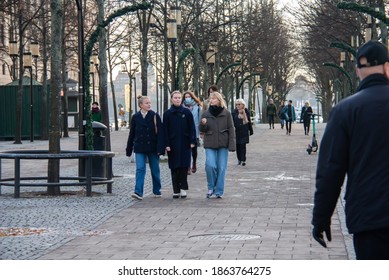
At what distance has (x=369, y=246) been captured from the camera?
189 inches

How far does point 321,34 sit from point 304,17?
177cm

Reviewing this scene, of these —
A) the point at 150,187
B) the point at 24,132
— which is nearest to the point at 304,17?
the point at 24,132

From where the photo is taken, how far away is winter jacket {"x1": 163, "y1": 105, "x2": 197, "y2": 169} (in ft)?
52.5

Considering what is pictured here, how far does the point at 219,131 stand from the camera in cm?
1617

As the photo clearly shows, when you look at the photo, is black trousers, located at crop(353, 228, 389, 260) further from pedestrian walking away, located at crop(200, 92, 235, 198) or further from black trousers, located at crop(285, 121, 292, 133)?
black trousers, located at crop(285, 121, 292, 133)

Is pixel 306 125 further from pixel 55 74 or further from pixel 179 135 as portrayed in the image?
pixel 179 135

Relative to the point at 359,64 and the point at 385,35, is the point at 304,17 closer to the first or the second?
the point at 385,35

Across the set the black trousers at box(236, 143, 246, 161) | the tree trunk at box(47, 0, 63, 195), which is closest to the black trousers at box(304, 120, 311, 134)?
the black trousers at box(236, 143, 246, 161)

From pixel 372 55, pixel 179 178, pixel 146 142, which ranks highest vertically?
pixel 372 55

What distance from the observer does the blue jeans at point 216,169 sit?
16.0m

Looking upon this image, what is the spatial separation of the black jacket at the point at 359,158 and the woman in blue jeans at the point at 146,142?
11.0m

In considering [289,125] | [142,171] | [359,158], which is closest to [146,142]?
[142,171]

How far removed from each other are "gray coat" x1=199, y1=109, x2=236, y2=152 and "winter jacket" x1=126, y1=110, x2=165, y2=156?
672 mm

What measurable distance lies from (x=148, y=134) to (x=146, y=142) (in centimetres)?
14
